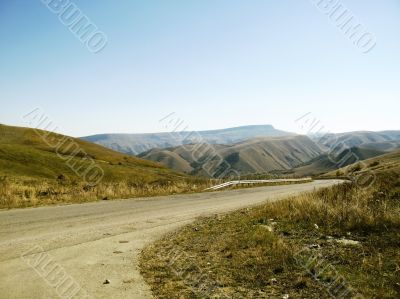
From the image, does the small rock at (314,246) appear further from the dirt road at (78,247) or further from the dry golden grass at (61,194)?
the dry golden grass at (61,194)

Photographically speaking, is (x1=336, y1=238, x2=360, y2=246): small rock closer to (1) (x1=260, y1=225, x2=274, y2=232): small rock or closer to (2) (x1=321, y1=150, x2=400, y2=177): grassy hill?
(1) (x1=260, y1=225, x2=274, y2=232): small rock

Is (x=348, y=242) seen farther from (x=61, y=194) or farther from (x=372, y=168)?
(x=372, y=168)

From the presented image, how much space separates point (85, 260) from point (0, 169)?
3674 cm

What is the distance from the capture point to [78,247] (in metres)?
8.97

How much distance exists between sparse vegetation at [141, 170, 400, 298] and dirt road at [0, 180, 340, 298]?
1.82ft

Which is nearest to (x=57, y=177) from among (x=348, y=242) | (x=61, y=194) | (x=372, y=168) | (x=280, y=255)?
(x=61, y=194)

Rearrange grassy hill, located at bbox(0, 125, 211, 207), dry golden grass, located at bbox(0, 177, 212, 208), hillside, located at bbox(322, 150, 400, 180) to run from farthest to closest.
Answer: hillside, located at bbox(322, 150, 400, 180)
grassy hill, located at bbox(0, 125, 211, 207)
dry golden grass, located at bbox(0, 177, 212, 208)

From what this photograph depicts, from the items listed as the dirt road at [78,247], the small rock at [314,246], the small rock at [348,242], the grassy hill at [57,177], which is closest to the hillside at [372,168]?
the small rock at [348,242]

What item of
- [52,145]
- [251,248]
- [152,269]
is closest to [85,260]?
[152,269]

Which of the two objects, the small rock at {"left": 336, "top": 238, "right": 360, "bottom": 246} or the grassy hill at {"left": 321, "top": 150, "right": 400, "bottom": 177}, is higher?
the small rock at {"left": 336, "top": 238, "right": 360, "bottom": 246}

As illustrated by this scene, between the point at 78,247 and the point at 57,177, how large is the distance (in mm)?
35602

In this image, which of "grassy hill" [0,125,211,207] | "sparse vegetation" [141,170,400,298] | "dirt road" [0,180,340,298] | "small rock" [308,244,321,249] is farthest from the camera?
"grassy hill" [0,125,211,207]

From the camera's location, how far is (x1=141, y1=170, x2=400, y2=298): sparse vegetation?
613 cm

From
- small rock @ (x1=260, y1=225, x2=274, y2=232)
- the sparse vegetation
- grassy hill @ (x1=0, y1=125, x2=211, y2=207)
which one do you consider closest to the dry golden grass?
grassy hill @ (x1=0, y1=125, x2=211, y2=207)
